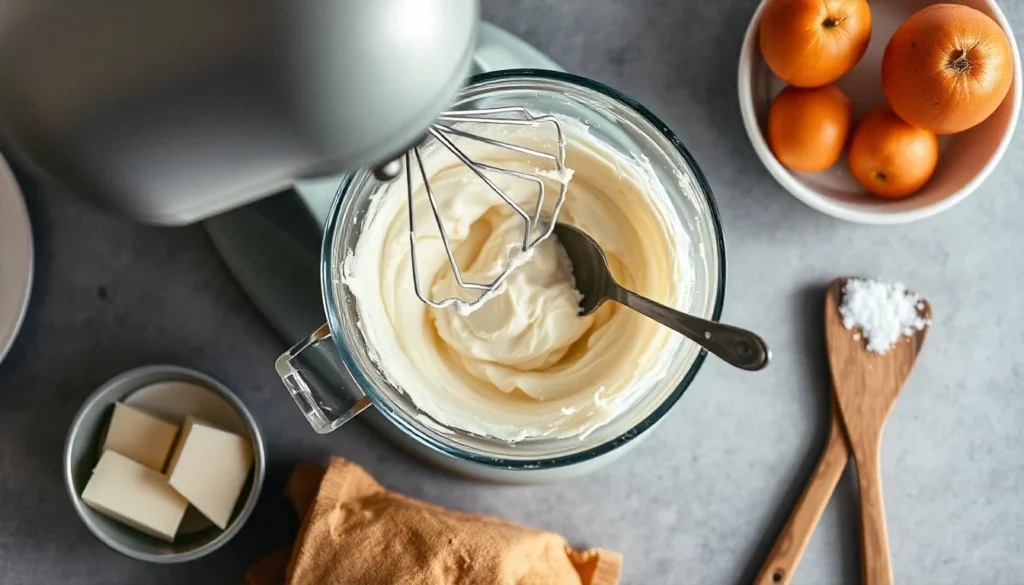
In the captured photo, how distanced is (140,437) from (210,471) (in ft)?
0.26

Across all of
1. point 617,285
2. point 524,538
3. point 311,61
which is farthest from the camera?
point 524,538

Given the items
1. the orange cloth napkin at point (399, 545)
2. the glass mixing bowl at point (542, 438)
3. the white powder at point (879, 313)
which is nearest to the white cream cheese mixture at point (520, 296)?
the glass mixing bowl at point (542, 438)

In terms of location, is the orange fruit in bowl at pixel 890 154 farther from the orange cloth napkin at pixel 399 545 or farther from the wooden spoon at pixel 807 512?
the orange cloth napkin at pixel 399 545

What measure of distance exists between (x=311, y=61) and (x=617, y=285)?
0.39 metres

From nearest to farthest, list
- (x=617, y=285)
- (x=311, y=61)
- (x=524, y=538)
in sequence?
(x=311, y=61), (x=617, y=285), (x=524, y=538)

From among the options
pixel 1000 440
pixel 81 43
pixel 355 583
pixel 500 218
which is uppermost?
pixel 81 43

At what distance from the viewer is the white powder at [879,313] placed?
848mm

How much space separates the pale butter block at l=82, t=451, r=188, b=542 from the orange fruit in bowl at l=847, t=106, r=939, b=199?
0.70 metres

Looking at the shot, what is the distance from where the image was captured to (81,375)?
86 cm

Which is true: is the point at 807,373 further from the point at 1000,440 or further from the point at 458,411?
the point at 458,411

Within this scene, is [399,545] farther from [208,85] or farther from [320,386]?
[208,85]

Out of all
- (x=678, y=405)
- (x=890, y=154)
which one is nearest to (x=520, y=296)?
(x=678, y=405)

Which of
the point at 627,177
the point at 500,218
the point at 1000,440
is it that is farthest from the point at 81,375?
the point at 1000,440

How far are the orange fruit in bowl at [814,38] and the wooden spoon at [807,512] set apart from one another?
0.31m
